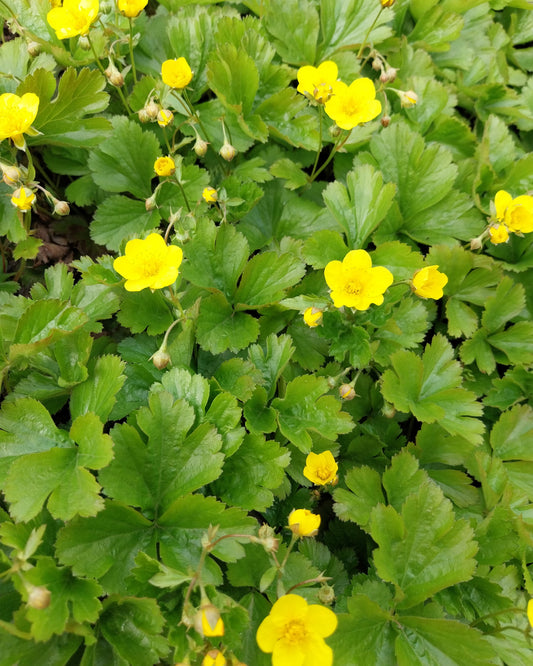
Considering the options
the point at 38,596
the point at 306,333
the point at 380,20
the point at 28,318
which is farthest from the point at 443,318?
the point at 38,596

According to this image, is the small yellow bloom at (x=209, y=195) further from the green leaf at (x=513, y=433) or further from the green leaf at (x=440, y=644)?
the green leaf at (x=440, y=644)

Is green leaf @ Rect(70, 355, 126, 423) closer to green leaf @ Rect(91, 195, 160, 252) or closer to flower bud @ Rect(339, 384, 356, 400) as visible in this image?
green leaf @ Rect(91, 195, 160, 252)

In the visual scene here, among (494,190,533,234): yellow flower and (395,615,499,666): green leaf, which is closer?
(395,615,499,666): green leaf

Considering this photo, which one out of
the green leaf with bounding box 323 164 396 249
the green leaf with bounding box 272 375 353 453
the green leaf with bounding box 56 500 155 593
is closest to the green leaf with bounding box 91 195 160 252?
the green leaf with bounding box 323 164 396 249

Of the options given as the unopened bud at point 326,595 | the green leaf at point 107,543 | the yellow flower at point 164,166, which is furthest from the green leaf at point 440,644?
the yellow flower at point 164,166

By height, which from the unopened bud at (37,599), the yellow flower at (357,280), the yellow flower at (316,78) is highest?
the yellow flower at (316,78)

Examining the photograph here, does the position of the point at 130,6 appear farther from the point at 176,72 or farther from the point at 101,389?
the point at 101,389
